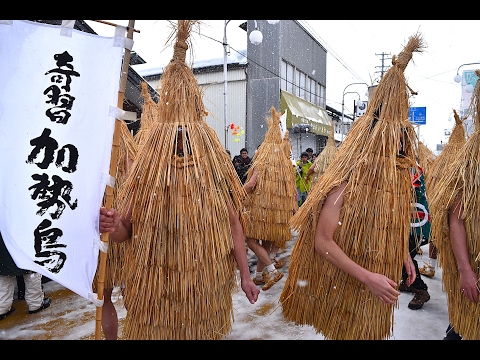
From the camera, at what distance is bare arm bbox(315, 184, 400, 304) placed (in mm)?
1722

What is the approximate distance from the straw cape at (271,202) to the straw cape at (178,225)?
277cm

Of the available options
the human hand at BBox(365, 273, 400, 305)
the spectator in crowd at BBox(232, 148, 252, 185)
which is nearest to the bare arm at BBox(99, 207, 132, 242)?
the human hand at BBox(365, 273, 400, 305)

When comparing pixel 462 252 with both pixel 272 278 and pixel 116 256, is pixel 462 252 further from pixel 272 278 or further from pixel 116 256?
pixel 116 256

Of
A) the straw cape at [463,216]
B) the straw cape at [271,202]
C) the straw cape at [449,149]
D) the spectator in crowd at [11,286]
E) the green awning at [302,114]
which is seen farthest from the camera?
the green awning at [302,114]

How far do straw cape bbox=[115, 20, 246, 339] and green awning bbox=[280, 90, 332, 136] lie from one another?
10.8m

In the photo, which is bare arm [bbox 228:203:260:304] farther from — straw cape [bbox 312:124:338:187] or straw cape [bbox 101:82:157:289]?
straw cape [bbox 312:124:338:187]

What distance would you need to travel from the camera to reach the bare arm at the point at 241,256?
2094mm

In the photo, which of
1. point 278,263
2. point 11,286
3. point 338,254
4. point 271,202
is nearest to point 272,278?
point 271,202

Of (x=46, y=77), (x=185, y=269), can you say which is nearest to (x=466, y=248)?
(x=185, y=269)

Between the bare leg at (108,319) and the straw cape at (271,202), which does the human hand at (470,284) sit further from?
the straw cape at (271,202)

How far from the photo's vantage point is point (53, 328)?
3.32 metres

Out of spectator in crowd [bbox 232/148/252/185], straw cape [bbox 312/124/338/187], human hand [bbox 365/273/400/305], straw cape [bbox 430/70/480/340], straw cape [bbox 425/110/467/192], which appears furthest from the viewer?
straw cape [bbox 312/124/338/187]

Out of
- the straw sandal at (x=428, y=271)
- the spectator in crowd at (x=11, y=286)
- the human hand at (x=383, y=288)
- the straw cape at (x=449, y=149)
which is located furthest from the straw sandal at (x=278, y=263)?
the human hand at (x=383, y=288)

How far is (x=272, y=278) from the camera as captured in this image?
406 cm
